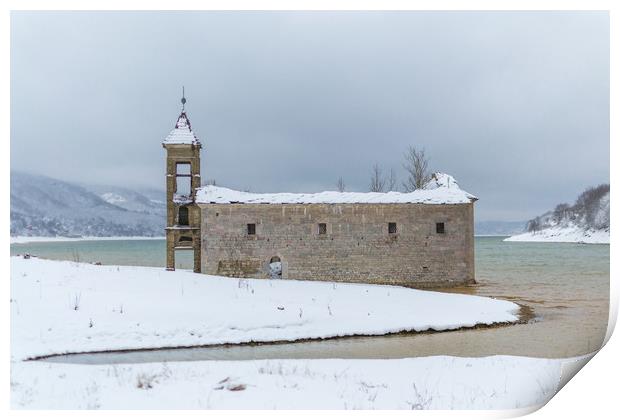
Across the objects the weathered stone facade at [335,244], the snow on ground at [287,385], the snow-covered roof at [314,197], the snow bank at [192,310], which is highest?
the snow-covered roof at [314,197]

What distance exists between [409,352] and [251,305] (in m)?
4.18

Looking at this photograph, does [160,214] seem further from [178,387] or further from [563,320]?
[563,320]

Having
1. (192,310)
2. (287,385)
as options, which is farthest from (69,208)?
(287,385)

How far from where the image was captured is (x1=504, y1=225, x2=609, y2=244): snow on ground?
9.92 m

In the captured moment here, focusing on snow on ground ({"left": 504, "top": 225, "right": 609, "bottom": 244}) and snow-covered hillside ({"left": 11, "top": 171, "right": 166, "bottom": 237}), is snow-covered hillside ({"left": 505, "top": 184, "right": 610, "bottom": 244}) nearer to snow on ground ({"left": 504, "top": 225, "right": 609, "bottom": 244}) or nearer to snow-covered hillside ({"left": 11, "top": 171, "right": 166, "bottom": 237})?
snow on ground ({"left": 504, "top": 225, "right": 609, "bottom": 244})

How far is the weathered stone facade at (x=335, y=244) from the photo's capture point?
1670 cm

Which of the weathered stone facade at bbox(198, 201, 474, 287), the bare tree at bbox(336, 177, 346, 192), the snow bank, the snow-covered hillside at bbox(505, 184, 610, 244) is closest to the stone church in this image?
the weathered stone facade at bbox(198, 201, 474, 287)

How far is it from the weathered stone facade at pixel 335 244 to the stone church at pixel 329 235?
33mm

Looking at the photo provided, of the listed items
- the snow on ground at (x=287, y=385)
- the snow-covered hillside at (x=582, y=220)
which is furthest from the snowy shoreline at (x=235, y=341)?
the snow-covered hillside at (x=582, y=220)

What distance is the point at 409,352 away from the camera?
9344 millimetres

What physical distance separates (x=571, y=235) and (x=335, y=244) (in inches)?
303

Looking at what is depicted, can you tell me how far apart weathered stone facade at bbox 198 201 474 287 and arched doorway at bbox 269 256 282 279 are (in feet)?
1.16

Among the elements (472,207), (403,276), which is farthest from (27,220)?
(472,207)

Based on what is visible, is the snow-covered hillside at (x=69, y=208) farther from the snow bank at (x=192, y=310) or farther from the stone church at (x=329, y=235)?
the stone church at (x=329, y=235)
